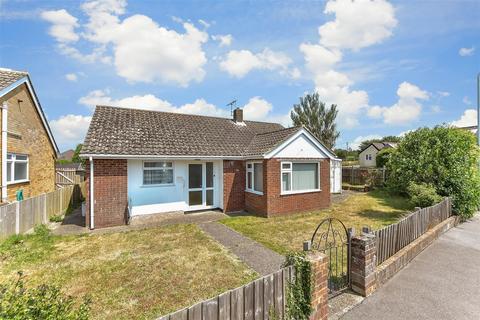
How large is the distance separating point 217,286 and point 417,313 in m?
3.71

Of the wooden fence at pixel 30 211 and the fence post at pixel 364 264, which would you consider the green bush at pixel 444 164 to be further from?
the wooden fence at pixel 30 211

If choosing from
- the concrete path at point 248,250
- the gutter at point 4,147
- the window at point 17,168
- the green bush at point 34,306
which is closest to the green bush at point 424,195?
the concrete path at point 248,250

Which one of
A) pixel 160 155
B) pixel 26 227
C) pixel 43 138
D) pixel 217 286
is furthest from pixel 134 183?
pixel 43 138

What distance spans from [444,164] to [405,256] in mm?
8047

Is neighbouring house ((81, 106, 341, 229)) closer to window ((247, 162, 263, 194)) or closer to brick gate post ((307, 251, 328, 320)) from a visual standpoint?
window ((247, 162, 263, 194))

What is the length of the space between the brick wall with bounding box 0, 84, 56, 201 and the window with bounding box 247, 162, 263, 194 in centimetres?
1077

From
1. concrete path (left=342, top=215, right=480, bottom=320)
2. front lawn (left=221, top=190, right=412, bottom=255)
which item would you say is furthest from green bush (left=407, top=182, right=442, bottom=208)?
concrete path (left=342, top=215, right=480, bottom=320)

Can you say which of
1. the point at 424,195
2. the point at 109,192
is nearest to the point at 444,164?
the point at 424,195

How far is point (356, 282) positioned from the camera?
4645 millimetres

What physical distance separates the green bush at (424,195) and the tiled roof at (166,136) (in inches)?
245

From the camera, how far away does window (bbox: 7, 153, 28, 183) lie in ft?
34.9

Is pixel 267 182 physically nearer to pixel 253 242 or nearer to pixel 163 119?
pixel 253 242

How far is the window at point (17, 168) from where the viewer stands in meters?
10.6

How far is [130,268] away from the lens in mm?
5906
